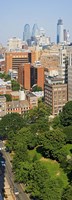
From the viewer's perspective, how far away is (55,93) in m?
39.2

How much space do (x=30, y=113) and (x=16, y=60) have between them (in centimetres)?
2925

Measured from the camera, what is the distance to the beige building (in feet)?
129

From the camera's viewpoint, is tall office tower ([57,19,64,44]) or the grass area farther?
tall office tower ([57,19,64,44])

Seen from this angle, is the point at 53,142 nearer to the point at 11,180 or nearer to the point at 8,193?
the point at 11,180

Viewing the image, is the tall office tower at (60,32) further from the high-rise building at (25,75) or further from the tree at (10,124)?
the tree at (10,124)

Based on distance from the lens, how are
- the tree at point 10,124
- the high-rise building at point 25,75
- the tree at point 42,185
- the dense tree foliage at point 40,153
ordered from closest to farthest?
1. the tree at point 42,185
2. the dense tree foliage at point 40,153
3. the tree at point 10,124
4. the high-rise building at point 25,75

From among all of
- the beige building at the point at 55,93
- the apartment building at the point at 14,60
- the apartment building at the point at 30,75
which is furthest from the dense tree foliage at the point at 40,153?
the apartment building at the point at 14,60

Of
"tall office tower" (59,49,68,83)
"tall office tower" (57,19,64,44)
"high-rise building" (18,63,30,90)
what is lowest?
"high-rise building" (18,63,30,90)

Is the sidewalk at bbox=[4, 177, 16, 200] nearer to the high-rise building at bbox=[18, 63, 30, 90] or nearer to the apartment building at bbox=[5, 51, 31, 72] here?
the high-rise building at bbox=[18, 63, 30, 90]

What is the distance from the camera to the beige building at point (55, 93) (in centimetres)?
3925

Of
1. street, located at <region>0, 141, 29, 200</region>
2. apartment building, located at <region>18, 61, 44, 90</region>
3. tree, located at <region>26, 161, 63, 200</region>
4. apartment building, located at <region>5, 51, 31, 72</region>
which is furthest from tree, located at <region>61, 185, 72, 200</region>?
apartment building, located at <region>5, 51, 31, 72</region>

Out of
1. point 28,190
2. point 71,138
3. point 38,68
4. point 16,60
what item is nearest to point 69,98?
point 38,68

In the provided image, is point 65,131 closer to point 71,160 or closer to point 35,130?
point 35,130

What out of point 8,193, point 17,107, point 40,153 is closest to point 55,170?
point 40,153
